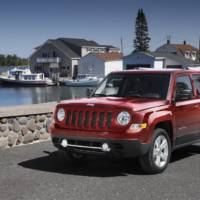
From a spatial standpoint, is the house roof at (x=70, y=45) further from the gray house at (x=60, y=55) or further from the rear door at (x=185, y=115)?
the rear door at (x=185, y=115)

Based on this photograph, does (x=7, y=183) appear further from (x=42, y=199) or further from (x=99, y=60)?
(x=99, y=60)

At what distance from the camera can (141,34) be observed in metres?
122

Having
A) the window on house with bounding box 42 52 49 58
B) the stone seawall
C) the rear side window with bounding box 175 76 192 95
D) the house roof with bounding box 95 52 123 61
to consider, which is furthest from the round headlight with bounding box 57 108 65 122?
the window on house with bounding box 42 52 49 58

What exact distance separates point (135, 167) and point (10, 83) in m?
90.1

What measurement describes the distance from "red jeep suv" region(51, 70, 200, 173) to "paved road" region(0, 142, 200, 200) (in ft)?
1.14

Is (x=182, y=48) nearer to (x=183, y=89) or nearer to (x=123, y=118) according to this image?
(x=183, y=89)

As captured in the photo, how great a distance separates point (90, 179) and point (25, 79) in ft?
288

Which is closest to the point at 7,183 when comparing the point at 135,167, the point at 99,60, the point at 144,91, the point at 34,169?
the point at 34,169

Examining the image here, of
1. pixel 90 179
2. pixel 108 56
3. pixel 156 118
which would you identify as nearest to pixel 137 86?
pixel 156 118

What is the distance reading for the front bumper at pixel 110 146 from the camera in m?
7.18

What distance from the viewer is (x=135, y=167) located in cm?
820

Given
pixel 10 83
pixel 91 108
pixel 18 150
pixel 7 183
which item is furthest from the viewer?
pixel 10 83

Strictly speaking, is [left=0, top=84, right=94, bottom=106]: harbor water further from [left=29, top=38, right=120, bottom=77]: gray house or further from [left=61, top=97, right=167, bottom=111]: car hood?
[left=61, top=97, right=167, bottom=111]: car hood

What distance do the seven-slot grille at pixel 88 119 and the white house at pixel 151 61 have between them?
80.2 meters
